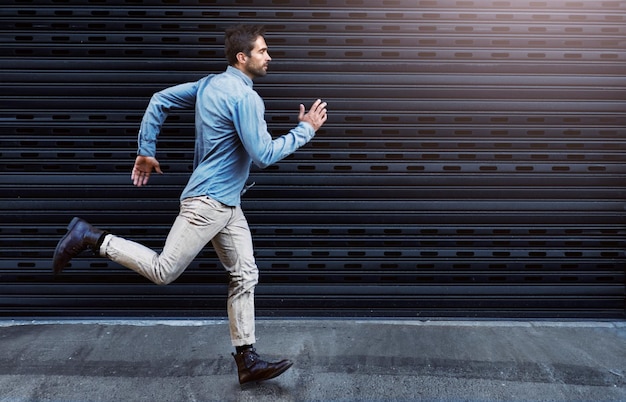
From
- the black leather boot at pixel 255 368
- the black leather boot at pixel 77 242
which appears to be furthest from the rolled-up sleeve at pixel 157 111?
the black leather boot at pixel 255 368

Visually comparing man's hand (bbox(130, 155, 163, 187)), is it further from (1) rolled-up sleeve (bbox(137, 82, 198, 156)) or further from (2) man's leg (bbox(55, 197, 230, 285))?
(2) man's leg (bbox(55, 197, 230, 285))

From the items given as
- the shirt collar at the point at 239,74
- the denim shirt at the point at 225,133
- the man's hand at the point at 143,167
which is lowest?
the man's hand at the point at 143,167

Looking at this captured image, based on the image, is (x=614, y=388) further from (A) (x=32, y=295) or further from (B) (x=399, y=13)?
(A) (x=32, y=295)

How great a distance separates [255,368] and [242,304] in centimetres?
40

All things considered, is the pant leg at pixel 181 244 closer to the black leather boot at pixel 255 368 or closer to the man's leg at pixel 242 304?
the man's leg at pixel 242 304

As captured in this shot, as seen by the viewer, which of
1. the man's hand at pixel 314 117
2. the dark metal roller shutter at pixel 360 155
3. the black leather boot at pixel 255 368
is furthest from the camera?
the dark metal roller shutter at pixel 360 155

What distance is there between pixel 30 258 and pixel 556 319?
439 cm

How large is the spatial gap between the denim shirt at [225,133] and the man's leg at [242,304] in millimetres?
230

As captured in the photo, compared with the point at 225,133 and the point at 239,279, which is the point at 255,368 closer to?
the point at 239,279

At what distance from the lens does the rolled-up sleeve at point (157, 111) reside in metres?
3.93

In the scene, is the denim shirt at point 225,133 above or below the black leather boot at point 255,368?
above

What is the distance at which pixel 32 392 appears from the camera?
156 inches

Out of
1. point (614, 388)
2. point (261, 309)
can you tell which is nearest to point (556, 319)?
point (614, 388)

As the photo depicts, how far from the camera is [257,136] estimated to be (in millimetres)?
3629
